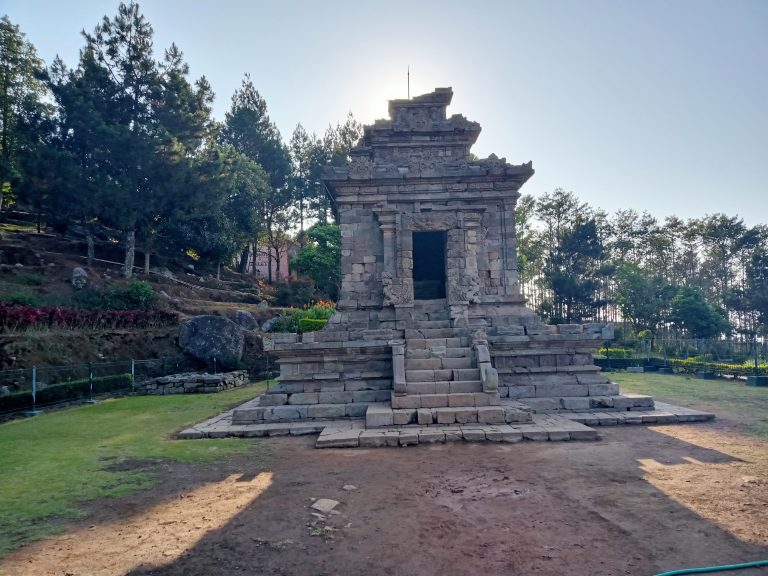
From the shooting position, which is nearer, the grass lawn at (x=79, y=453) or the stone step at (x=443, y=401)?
the grass lawn at (x=79, y=453)

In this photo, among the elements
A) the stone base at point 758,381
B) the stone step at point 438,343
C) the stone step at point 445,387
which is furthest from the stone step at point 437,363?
the stone base at point 758,381

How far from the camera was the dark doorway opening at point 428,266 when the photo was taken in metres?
16.7

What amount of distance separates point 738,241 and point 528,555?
5346 cm

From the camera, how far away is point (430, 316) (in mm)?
12578

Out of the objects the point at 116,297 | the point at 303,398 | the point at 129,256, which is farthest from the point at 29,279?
the point at 303,398

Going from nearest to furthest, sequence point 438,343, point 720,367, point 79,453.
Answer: point 79,453 < point 438,343 < point 720,367

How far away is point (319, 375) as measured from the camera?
10414 millimetres

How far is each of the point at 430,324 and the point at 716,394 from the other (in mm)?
9883

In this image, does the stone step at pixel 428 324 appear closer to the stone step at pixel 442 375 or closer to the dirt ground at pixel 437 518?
the stone step at pixel 442 375

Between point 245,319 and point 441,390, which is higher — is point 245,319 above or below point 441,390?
above

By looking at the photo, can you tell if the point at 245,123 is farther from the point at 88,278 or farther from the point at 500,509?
the point at 500,509

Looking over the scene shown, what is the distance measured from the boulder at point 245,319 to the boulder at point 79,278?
7872 millimetres

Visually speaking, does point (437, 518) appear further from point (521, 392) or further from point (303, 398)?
point (521, 392)

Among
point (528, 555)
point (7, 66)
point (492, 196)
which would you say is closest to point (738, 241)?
point (492, 196)
